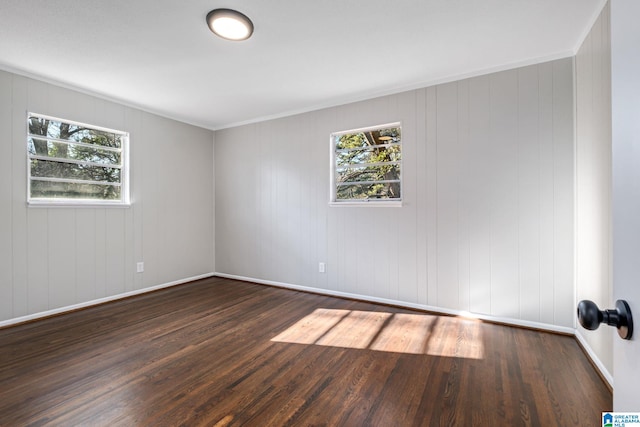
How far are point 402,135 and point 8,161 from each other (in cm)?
420

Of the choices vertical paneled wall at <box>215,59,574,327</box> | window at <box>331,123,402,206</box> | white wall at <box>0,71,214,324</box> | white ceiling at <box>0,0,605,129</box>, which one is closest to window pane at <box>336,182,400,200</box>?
window at <box>331,123,402,206</box>

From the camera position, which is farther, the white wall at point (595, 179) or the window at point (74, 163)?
the window at point (74, 163)

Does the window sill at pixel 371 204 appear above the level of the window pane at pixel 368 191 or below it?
below

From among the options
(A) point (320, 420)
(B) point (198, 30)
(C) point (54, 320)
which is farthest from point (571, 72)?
(C) point (54, 320)

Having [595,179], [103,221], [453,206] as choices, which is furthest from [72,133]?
[595,179]

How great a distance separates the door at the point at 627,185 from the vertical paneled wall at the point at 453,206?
2.54m

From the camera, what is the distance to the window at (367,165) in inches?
140

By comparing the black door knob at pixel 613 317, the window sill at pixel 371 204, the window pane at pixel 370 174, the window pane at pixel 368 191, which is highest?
the window pane at pixel 370 174

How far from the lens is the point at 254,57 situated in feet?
8.98

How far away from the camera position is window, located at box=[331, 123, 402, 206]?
3.56 m

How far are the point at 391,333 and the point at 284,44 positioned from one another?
9.16ft

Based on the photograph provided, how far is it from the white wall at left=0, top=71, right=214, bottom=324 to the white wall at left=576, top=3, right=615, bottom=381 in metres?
4.90

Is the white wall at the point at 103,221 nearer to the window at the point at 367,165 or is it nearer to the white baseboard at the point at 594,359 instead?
the window at the point at 367,165

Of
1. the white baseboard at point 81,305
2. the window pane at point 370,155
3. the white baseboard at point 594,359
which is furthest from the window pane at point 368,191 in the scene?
the white baseboard at point 81,305
